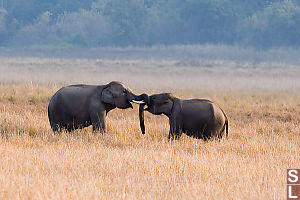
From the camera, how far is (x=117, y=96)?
11016 mm

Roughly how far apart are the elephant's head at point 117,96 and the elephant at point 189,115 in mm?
318

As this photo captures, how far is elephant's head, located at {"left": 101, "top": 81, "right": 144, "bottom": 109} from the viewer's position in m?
11.0

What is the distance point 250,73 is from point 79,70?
13.3 m

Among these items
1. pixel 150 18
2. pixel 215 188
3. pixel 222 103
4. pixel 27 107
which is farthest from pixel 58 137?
pixel 150 18

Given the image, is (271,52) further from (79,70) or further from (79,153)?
(79,153)

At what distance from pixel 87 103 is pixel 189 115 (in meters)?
1.95

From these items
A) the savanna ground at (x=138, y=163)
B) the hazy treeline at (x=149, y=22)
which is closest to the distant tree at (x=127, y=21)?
the hazy treeline at (x=149, y=22)

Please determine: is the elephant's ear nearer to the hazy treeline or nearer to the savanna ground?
the savanna ground

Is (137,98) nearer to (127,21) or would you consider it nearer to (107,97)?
(107,97)

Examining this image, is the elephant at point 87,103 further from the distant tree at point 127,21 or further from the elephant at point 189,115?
the distant tree at point 127,21

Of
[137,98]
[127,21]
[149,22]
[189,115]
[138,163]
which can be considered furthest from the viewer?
[149,22]

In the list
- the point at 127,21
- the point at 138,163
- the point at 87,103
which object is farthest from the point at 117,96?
the point at 127,21

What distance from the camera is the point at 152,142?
10.6m

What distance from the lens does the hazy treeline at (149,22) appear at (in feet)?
199
